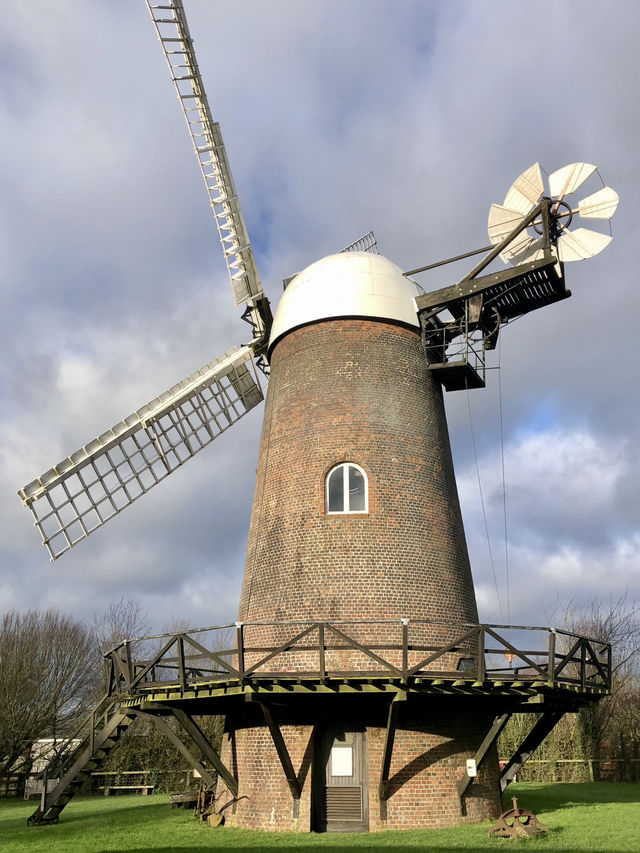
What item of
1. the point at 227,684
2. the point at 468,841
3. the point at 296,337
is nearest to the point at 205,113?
the point at 296,337

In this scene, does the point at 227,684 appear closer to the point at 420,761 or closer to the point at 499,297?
the point at 420,761

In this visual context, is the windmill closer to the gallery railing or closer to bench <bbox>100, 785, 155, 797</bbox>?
the gallery railing

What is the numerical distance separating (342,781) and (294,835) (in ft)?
3.71

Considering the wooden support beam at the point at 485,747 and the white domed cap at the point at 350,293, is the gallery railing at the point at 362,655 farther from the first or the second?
the white domed cap at the point at 350,293

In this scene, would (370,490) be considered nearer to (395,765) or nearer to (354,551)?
(354,551)

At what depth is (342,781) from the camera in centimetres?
1281

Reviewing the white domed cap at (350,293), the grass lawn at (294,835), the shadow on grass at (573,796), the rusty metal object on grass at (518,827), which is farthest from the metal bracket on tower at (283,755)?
the white domed cap at (350,293)

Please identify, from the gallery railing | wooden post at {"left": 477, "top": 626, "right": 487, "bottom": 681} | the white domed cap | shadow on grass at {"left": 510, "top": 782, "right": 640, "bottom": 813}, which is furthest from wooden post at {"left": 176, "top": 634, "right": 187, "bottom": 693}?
shadow on grass at {"left": 510, "top": 782, "right": 640, "bottom": 813}

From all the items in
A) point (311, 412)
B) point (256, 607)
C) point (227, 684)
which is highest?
point (311, 412)

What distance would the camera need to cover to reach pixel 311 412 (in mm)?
15148

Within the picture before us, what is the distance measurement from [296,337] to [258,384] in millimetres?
4087

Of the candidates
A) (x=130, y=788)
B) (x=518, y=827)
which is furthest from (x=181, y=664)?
(x=130, y=788)

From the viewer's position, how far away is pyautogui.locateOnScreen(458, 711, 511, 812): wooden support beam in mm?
12688

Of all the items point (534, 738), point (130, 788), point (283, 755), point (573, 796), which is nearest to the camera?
point (283, 755)
